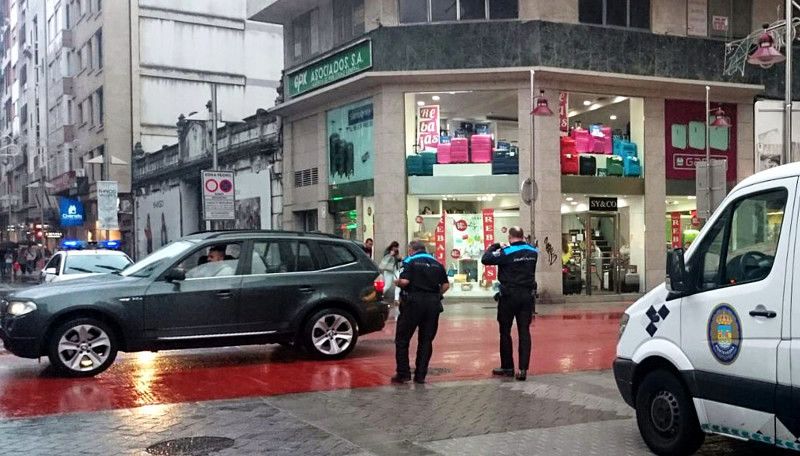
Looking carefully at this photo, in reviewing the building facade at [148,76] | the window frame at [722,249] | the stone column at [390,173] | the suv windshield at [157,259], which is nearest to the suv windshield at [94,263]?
the suv windshield at [157,259]

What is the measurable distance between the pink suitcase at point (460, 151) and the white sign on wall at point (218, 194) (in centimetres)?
595

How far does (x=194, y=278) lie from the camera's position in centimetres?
1048

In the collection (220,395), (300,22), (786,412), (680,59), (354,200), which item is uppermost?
(300,22)

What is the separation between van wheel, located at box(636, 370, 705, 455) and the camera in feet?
19.2

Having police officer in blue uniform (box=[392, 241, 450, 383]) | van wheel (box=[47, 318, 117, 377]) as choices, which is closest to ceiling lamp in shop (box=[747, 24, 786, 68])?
police officer in blue uniform (box=[392, 241, 450, 383])

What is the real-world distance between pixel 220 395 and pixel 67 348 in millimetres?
2311

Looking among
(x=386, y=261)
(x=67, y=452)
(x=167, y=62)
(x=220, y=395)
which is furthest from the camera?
(x=167, y=62)

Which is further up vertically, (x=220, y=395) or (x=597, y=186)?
(x=597, y=186)

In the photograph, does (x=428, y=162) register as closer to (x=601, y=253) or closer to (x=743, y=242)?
(x=601, y=253)

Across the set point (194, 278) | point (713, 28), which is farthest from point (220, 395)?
point (713, 28)

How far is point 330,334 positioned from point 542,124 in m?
12.2

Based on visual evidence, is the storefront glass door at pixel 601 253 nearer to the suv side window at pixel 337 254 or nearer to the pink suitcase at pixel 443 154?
the pink suitcase at pixel 443 154

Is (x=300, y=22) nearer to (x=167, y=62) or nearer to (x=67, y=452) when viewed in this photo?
(x=167, y=62)

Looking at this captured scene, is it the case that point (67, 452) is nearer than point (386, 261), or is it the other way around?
point (67, 452)
